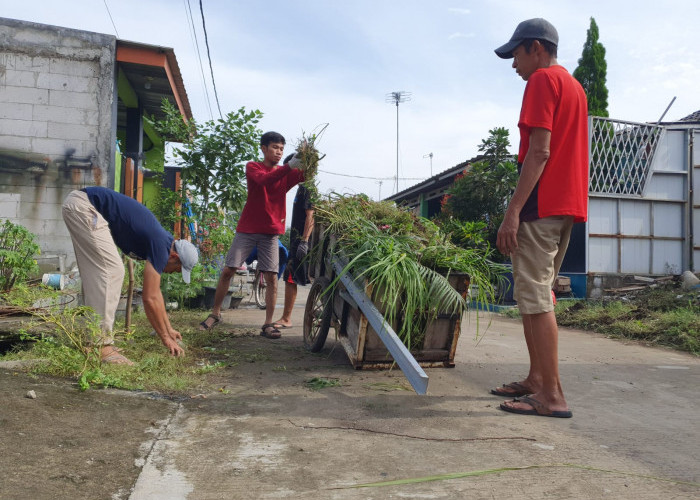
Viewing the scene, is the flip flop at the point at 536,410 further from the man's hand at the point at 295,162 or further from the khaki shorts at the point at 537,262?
the man's hand at the point at 295,162

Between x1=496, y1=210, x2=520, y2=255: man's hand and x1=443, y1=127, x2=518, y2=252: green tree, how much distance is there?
7.77 metres

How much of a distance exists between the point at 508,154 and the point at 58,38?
327 inches

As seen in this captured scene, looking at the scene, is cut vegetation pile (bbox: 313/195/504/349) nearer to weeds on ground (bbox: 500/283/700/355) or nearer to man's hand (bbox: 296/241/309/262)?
man's hand (bbox: 296/241/309/262)

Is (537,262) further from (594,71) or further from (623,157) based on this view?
(594,71)

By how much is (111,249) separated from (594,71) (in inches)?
677

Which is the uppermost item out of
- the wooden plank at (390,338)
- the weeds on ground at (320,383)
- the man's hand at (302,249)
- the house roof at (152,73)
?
the house roof at (152,73)

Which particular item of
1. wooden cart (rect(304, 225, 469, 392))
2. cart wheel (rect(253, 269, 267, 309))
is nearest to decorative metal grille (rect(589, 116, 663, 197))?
cart wheel (rect(253, 269, 267, 309))

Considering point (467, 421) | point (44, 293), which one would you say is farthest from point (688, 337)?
point (44, 293)

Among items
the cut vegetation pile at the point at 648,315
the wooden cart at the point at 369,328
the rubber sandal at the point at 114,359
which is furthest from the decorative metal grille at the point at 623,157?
the rubber sandal at the point at 114,359

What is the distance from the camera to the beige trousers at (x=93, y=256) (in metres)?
3.62

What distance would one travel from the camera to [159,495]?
1772 millimetres

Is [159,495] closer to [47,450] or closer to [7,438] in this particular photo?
[47,450]

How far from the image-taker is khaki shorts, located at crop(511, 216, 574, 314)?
286 centimetres

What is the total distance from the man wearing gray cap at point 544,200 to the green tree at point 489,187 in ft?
25.4
